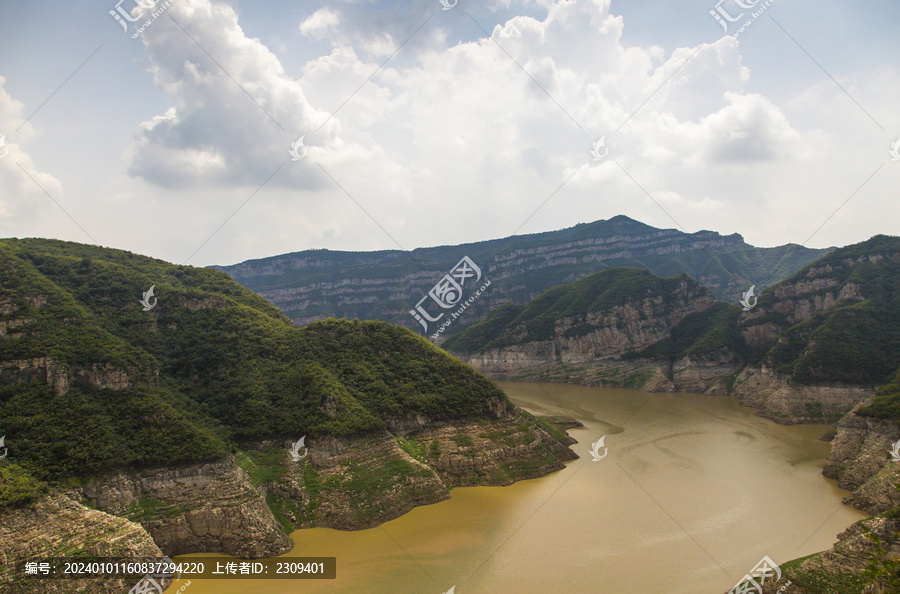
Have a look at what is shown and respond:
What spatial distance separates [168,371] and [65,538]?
1517 centimetres

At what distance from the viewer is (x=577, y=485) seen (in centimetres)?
4075

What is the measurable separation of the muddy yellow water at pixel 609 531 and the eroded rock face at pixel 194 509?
140 centimetres

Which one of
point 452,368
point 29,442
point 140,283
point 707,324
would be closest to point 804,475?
point 452,368

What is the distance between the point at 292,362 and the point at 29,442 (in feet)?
59.2

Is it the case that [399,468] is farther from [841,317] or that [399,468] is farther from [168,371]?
[841,317]

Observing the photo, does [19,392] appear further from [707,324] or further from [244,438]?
[707,324]

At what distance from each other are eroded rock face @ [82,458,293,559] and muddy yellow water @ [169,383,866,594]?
1400 millimetres

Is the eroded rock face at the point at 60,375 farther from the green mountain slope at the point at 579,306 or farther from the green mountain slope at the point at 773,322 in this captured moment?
the green mountain slope at the point at 579,306

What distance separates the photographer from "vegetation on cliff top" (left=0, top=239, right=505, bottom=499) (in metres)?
28.7

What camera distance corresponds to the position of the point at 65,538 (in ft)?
79.4
